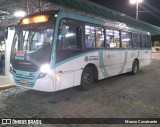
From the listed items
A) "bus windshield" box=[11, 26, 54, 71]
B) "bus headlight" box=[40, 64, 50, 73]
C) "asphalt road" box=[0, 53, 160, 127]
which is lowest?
"asphalt road" box=[0, 53, 160, 127]

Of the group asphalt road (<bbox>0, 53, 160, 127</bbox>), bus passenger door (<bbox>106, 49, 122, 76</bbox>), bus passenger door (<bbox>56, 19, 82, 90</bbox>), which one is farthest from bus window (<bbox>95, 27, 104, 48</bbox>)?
asphalt road (<bbox>0, 53, 160, 127</bbox>)

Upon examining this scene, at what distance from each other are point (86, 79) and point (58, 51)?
2101mm

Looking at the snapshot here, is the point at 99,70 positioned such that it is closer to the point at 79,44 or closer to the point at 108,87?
the point at 108,87

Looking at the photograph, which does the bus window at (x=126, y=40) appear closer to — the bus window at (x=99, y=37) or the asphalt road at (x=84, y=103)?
the bus window at (x=99, y=37)

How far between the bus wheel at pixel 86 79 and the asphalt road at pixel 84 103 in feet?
0.70

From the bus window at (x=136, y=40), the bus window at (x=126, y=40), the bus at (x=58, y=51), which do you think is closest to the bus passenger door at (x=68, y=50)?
the bus at (x=58, y=51)

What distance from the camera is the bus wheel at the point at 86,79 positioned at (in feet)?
27.4

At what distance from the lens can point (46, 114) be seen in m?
5.73

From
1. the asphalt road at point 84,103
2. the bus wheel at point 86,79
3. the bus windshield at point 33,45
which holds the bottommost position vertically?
the asphalt road at point 84,103

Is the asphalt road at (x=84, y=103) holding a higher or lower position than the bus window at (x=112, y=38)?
lower


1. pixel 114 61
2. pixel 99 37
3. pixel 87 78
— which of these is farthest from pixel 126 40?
pixel 87 78

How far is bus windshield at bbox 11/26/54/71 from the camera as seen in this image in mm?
6895

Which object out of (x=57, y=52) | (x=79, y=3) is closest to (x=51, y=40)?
(x=57, y=52)

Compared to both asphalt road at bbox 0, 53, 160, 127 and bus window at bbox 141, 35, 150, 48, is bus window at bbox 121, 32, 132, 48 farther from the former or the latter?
asphalt road at bbox 0, 53, 160, 127
